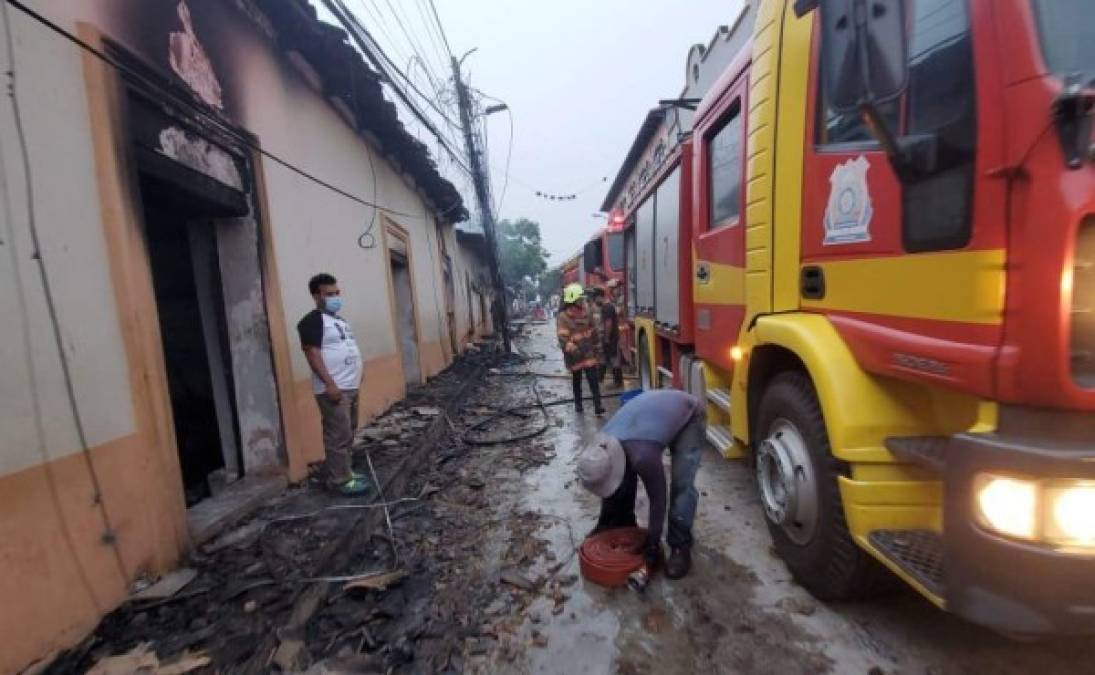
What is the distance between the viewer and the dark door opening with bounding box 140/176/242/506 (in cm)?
449

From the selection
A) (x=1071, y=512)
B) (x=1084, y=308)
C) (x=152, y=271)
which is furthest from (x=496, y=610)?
(x=152, y=271)

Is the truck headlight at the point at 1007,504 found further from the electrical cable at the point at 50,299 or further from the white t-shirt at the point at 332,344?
the white t-shirt at the point at 332,344

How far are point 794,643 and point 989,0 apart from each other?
2.45 metres

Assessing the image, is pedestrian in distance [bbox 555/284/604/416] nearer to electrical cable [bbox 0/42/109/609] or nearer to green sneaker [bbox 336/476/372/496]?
green sneaker [bbox 336/476/372/496]

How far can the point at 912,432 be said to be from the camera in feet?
7.20

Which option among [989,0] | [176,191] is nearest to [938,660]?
[989,0]

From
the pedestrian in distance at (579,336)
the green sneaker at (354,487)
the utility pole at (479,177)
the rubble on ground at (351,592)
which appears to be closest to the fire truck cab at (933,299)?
the rubble on ground at (351,592)

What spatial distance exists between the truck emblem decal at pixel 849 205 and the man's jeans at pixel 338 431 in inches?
138

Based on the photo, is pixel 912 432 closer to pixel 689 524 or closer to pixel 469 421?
pixel 689 524

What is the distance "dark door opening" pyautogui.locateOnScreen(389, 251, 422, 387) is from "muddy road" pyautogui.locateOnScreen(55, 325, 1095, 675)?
545 centimetres

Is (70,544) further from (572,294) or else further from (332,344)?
(572,294)

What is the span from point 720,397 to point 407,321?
6992 millimetres

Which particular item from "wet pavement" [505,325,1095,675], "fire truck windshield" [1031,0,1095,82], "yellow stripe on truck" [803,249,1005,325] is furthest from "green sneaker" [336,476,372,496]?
"fire truck windshield" [1031,0,1095,82]

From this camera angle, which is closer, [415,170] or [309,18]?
[309,18]
